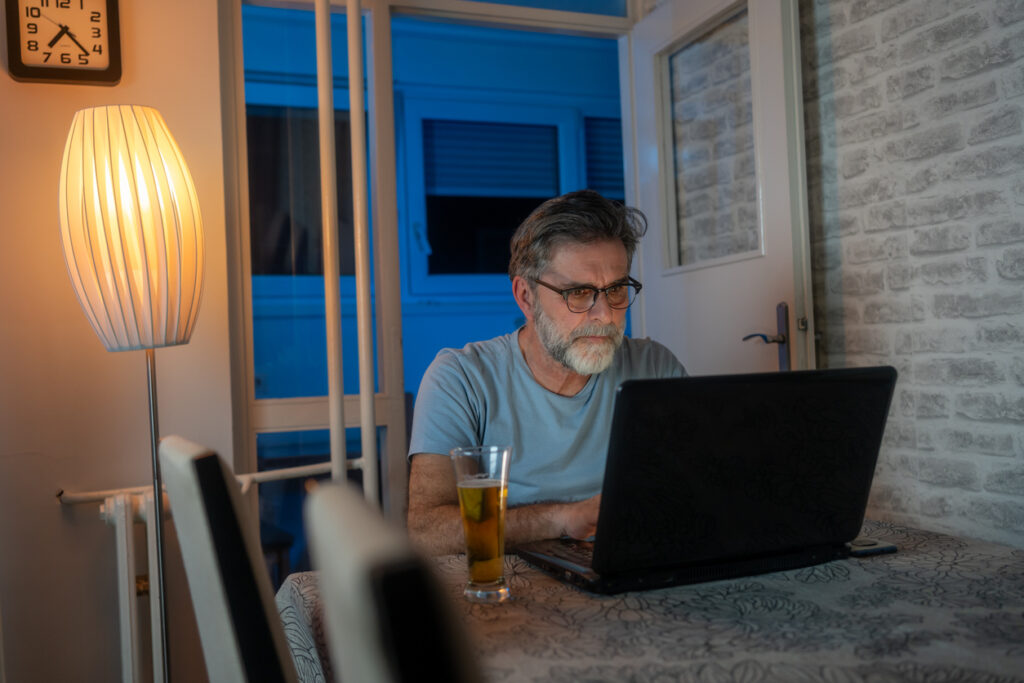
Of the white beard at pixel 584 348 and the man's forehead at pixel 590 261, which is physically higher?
the man's forehead at pixel 590 261

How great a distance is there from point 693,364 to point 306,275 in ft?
4.19

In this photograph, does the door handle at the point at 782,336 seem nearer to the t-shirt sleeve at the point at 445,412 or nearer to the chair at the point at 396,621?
A: the t-shirt sleeve at the point at 445,412

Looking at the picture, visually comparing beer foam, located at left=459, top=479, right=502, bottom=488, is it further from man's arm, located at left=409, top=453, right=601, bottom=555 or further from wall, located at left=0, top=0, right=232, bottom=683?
wall, located at left=0, top=0, right=232, bottom=683

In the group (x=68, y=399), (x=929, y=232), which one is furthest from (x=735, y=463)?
A: (x=68, y=399)

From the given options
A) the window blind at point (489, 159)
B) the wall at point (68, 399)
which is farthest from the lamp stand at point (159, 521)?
the window blind at point (489, 159)

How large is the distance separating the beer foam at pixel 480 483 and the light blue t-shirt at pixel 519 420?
568mm

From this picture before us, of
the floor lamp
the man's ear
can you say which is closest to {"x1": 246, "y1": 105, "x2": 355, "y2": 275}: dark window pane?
the floor lamp

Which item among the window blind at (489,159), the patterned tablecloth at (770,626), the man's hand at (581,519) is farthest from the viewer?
the window blind at (489,159)

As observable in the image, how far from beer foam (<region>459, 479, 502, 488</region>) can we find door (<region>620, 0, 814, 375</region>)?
62.6 inches

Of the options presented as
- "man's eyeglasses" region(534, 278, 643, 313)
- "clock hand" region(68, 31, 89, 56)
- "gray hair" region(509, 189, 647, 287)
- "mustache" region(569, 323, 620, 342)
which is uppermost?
"clock hand" region(68, 31, 89, 56)

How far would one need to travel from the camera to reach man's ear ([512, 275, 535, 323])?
1.69 metres

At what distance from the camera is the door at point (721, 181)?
2.32 m

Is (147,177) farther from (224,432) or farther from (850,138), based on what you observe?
(850,138)

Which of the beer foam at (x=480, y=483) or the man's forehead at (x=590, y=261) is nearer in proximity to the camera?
the beer foam at (x=480, y=483)
